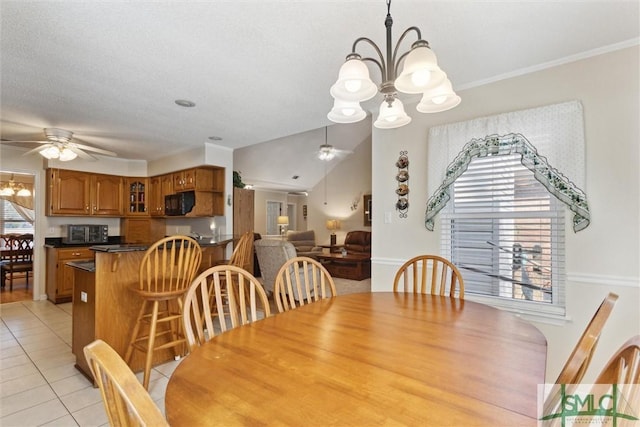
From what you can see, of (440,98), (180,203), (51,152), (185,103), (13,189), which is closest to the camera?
(440,98)

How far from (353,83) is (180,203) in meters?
4.15

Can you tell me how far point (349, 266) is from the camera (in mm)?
6680

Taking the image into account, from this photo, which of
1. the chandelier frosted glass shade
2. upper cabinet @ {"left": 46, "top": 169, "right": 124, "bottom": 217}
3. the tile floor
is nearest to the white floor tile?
the tile floor

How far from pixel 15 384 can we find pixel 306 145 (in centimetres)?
640

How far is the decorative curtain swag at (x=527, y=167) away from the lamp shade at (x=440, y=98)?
1.13 m

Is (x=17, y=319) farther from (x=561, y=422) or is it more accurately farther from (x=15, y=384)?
(x=561, y=422)

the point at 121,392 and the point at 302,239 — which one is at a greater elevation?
the point at 121,392

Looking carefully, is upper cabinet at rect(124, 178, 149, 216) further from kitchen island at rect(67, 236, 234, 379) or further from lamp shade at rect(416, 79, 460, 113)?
lamp shade at rect(416, 79, 460, 113)

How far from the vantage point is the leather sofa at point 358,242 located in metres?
7.94

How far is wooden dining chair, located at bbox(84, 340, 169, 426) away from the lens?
501 mm

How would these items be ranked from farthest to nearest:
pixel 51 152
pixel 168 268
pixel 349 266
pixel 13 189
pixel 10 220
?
1. pixel 10 220
2. pixel 13 189
3. pixel 349 266
4. pixel 51 152
5. pixel 168 268

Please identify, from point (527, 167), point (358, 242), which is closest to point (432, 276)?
point (527, 167)

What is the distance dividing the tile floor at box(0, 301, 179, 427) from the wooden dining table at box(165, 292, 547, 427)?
1.49m

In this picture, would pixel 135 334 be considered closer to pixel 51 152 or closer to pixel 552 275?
pixel 51 152
